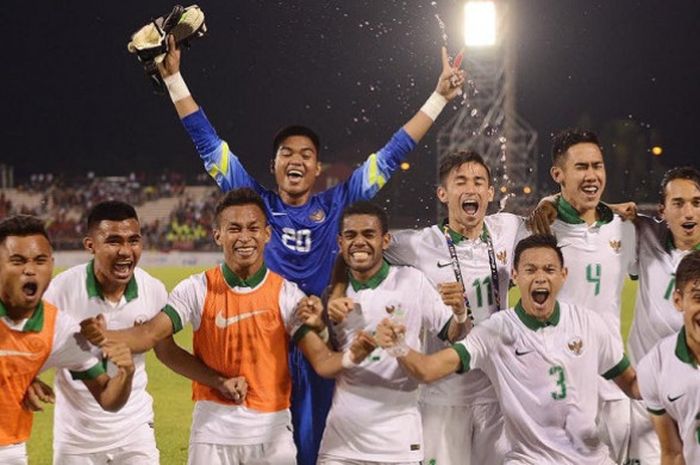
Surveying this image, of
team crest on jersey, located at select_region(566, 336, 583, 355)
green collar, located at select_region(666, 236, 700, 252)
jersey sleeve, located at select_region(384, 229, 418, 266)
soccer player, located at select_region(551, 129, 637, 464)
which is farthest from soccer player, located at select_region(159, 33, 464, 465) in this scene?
green collar, located at select_region(666, 236, 700, 252)

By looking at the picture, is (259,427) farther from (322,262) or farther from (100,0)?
(100,0)

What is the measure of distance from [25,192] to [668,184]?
103ft

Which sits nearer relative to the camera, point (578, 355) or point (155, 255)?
point (578, 355)

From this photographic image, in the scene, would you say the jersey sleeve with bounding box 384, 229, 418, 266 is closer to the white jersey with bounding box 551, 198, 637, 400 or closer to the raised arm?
the white jersey with bounding box 551, 198, 637, 400

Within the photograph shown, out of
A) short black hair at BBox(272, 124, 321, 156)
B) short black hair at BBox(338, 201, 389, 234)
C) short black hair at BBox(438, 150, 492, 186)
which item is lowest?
short black hair at BBox(338, 201, 389, 234)

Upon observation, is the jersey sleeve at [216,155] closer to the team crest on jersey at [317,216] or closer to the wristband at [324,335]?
the team crest on jersey at [317,216]

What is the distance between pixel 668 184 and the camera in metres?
5.14

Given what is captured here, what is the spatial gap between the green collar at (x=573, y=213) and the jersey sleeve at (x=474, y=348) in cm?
102

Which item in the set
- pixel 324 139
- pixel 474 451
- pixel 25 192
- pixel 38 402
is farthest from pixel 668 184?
pixel 324 139

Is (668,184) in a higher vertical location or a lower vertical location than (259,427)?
higher

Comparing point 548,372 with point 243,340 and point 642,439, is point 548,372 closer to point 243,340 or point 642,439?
point 642,439

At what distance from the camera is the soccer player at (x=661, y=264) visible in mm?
5055

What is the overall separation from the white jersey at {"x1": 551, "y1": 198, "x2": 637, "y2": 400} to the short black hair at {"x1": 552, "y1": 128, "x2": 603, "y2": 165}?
0.27 meters

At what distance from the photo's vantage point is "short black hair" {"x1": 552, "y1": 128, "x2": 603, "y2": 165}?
Result: 520cm
